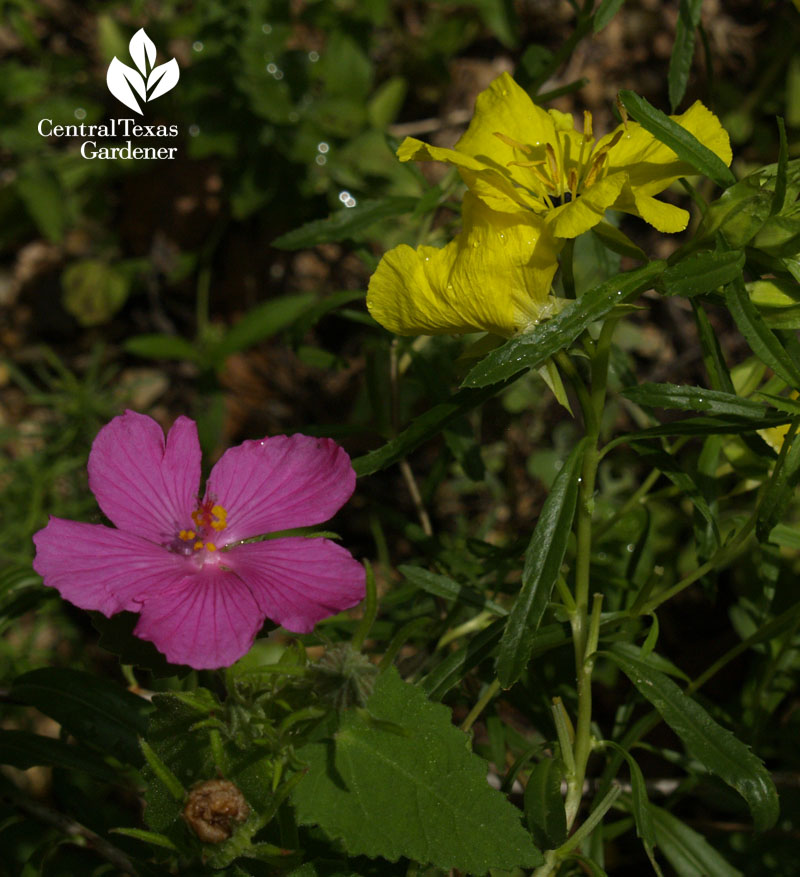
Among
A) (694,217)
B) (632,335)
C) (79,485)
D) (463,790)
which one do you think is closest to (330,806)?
(463,790)

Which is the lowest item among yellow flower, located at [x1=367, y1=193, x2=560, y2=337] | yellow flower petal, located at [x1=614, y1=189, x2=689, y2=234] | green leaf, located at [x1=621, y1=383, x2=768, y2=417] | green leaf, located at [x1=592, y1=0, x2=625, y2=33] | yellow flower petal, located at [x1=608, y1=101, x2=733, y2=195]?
green leaf, located at [x1=621, y1=383, x2=768, y2=417]

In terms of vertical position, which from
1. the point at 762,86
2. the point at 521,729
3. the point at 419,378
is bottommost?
the point at 521,729

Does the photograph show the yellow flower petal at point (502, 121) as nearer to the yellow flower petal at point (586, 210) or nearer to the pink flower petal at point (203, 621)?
the yellow flower petal at point (586, 210)

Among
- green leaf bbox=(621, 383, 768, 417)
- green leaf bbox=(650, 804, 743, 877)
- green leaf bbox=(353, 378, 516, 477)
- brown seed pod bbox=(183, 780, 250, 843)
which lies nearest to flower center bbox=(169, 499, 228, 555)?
green leaf bbox=(353, 378, 516, 477)

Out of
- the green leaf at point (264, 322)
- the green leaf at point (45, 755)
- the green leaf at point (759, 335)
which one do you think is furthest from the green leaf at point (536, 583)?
the green leaf at point (264, 322)

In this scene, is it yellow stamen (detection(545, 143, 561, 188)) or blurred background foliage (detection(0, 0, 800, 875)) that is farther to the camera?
blurred background foliage (detection(0, 0, 800, 875))

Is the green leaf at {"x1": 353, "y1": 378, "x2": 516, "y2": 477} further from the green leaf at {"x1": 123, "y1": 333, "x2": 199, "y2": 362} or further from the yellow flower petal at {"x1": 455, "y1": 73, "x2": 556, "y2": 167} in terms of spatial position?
the green leaf at {"x1": 123, "y1": 333, "x2": 199, "y2": 362}

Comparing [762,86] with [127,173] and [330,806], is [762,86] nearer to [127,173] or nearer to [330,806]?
[127,173]
